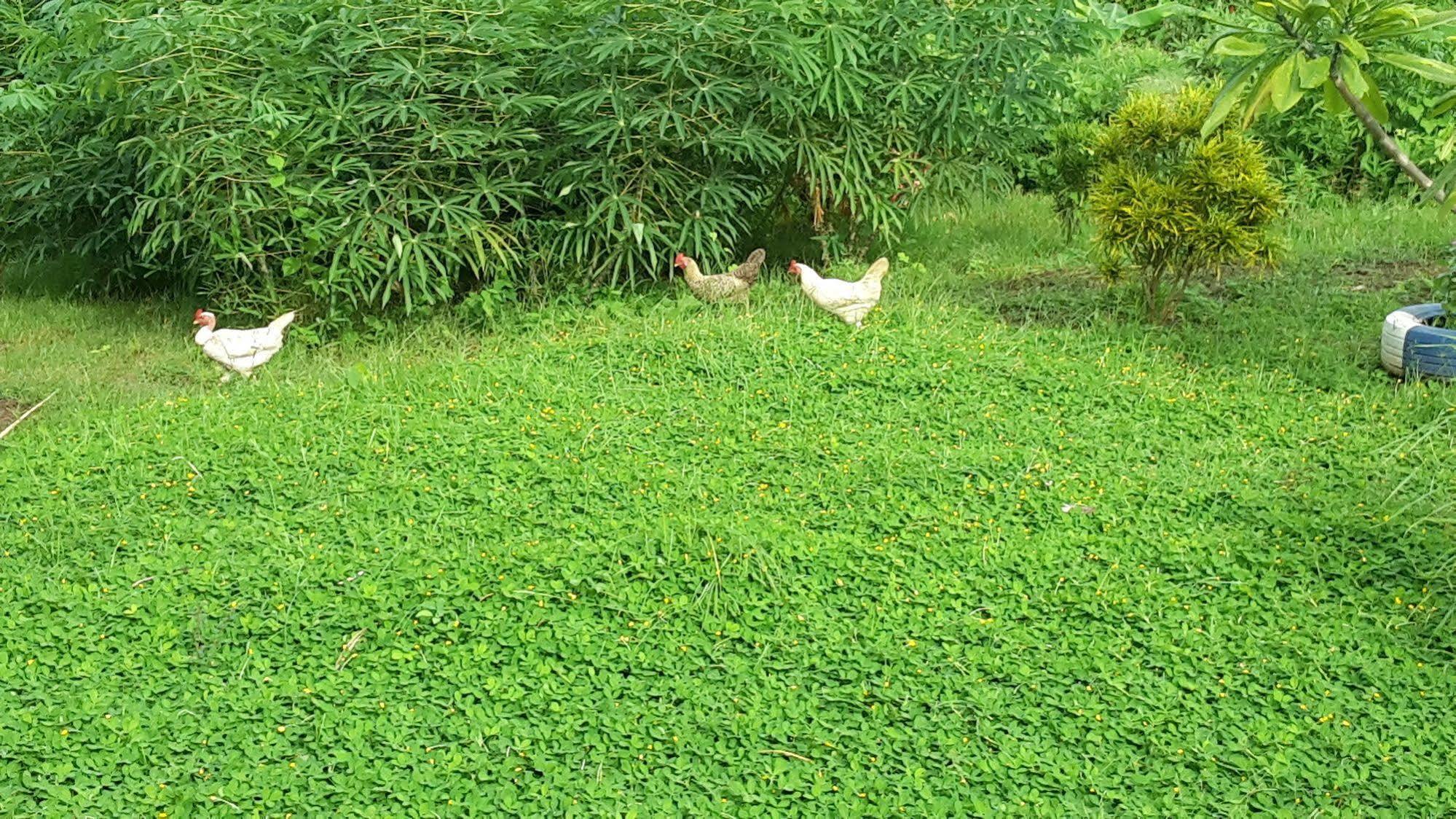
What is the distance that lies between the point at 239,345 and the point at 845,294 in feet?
8.28

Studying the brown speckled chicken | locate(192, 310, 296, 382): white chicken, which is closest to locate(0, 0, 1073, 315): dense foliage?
the brown speckled chicken

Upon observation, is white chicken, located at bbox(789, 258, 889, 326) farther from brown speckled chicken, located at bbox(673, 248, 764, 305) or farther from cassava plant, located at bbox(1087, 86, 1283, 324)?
cassava plant, located at bbox(1087, 86, 1283, 324)

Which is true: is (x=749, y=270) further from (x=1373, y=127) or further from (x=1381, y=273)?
(x=1381, y=273)

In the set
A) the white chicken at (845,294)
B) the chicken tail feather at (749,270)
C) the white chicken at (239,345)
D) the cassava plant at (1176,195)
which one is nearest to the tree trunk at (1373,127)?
the cassava plant at (1176,195)

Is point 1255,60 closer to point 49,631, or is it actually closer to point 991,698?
point 991,698

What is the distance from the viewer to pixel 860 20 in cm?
603

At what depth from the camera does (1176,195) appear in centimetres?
541

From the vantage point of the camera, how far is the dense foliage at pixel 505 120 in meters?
5.57

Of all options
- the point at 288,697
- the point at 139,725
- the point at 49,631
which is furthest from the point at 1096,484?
the point at 49,631

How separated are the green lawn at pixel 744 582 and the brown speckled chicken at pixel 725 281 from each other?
35 centimetres

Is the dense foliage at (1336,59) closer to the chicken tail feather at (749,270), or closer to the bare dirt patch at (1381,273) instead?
the chicken tail feather at (749,270)

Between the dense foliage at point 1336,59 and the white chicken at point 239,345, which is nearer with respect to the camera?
the dense foliage at point 1336,59

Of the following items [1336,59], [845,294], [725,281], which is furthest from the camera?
[725,281]

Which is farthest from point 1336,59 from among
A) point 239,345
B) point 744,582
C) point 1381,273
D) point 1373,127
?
point 239,345
